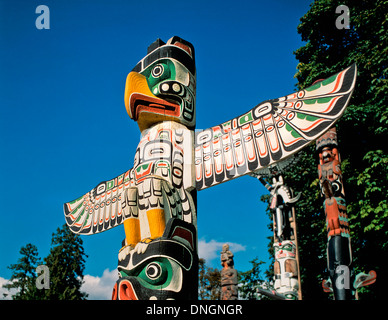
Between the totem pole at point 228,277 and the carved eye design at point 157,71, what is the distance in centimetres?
482

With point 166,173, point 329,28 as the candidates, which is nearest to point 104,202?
point 166,173

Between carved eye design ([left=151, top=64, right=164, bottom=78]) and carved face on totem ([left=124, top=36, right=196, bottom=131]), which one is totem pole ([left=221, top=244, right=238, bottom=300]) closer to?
carved face on totem ([left=124, top=36, right=196, bottom=131])

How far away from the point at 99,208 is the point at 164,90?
2.70 meters

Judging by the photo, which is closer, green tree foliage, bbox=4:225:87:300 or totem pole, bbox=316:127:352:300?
totem pole, bbox=316:127:352:300

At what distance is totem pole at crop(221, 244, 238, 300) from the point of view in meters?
8.36

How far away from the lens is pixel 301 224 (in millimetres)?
11320

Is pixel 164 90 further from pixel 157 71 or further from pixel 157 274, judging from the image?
pixel 157 274

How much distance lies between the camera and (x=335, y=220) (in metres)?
6.99

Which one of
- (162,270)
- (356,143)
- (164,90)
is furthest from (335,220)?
(356,143)

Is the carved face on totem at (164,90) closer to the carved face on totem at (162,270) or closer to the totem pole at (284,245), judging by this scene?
the carved face on totem at (162,270)

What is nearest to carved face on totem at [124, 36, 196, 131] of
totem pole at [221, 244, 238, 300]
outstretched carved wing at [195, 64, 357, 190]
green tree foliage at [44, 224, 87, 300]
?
outstretched carved wing at [195, 64, 357, 190]

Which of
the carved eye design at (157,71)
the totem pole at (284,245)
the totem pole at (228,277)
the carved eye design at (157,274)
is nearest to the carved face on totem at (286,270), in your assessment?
the totem pole at (284,245)
